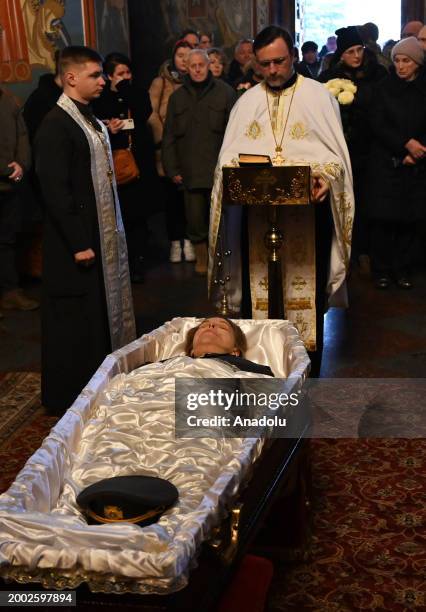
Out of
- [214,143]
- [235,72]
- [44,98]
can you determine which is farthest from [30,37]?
[235,72]

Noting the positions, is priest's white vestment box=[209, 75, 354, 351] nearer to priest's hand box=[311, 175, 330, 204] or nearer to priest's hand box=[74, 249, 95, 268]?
priest's hand box=[311, 175, 330, 204]

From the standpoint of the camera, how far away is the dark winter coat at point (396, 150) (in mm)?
7188

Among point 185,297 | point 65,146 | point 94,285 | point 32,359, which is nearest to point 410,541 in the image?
point 94,285

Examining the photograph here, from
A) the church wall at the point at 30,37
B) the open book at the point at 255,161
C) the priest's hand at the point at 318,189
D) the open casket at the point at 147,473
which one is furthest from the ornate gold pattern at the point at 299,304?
the church wall at the point at 30,37

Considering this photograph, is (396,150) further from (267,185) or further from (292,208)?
(267,185)

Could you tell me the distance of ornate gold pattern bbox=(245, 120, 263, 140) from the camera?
5277 mm

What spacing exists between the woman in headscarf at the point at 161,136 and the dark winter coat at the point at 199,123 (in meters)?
0.45

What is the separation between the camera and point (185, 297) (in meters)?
7.47

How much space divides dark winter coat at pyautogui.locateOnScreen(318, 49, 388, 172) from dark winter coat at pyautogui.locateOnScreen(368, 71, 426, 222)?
0.25 ft

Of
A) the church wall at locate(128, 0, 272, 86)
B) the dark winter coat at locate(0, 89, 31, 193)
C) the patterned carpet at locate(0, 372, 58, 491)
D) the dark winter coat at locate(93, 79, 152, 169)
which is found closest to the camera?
the patterned carpet at locate(0, 372, 58, 491)

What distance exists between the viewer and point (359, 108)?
24.2 ft

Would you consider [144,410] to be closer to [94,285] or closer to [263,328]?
[263,328]

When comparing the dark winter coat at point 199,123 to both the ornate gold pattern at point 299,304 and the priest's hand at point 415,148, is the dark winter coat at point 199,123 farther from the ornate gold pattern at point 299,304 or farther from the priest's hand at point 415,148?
the ornate gold pattern at point 299,304

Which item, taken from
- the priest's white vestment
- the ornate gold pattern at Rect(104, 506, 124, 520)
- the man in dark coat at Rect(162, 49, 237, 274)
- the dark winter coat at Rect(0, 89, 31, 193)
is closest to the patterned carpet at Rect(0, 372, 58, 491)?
the priest's white vestment
